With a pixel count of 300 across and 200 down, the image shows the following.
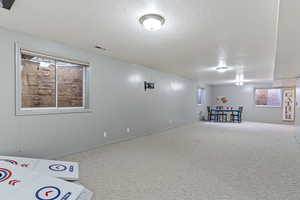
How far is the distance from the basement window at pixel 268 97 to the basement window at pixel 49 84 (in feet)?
33.1

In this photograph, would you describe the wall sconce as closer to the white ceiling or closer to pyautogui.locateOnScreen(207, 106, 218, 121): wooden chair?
the white ceiling

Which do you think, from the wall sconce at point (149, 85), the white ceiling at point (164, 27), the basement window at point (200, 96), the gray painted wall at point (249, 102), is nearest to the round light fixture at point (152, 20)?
the white ceiling at point (164, 27)

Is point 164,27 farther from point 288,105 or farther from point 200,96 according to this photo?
point 288,105

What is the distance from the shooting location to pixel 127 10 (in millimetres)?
2229

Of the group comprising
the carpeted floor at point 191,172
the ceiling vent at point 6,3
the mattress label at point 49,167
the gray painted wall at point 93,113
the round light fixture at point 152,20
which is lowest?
the carpeted floor at point 191,172

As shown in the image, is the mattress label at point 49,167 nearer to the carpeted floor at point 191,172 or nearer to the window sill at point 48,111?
the carpeted floor at point 191,172

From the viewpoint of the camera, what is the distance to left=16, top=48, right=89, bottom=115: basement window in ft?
10.3

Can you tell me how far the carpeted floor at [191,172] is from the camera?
220 cm

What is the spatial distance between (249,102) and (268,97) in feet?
3.27

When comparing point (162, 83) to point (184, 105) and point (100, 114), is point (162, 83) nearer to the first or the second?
point (184, 105)

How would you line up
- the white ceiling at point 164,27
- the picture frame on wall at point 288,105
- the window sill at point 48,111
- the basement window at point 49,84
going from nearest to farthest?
the white ceiling at point 164,27
the window sill at point 48,111
the basement window at point 49,84
the picture frame on wall at point 288,105

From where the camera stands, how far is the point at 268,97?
10102mm

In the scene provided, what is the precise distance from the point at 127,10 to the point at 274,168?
3.51 meters

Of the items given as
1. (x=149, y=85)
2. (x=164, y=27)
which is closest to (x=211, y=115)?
(x=149, y=85)
